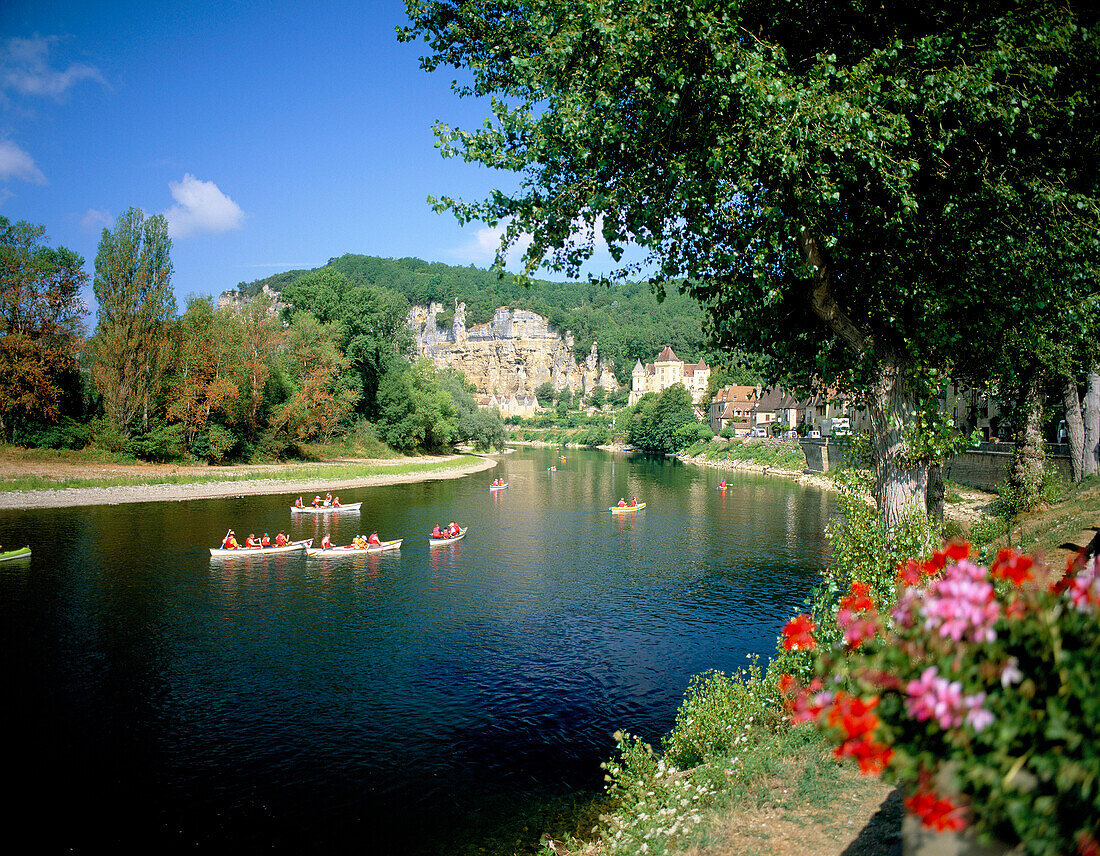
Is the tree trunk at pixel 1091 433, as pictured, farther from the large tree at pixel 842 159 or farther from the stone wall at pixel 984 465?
the large tree at pixel 842 159

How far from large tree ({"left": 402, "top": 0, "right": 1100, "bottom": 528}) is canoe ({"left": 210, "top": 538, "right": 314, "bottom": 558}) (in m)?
23.9

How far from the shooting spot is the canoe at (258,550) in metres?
28.4

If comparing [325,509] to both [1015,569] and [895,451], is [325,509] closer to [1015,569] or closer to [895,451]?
[895,451]

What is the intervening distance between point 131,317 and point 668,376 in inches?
5089

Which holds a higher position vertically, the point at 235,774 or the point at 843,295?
the point at 843,295

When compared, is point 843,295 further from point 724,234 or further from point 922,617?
point 922,617

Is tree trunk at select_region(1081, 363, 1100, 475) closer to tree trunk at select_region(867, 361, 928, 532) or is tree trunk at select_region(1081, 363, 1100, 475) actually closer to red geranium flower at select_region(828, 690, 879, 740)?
tree trunk at select_region(867, 361, 928, 532)

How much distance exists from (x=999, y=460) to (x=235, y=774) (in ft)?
130

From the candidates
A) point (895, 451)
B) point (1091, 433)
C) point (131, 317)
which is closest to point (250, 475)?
point (131, 317)

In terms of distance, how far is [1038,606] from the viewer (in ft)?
9.49

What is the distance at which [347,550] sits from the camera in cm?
2997

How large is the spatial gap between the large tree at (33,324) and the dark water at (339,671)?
50.4ft

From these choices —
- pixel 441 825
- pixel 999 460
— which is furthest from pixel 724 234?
pixel 999 460

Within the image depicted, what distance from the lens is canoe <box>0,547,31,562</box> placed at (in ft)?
84.2
